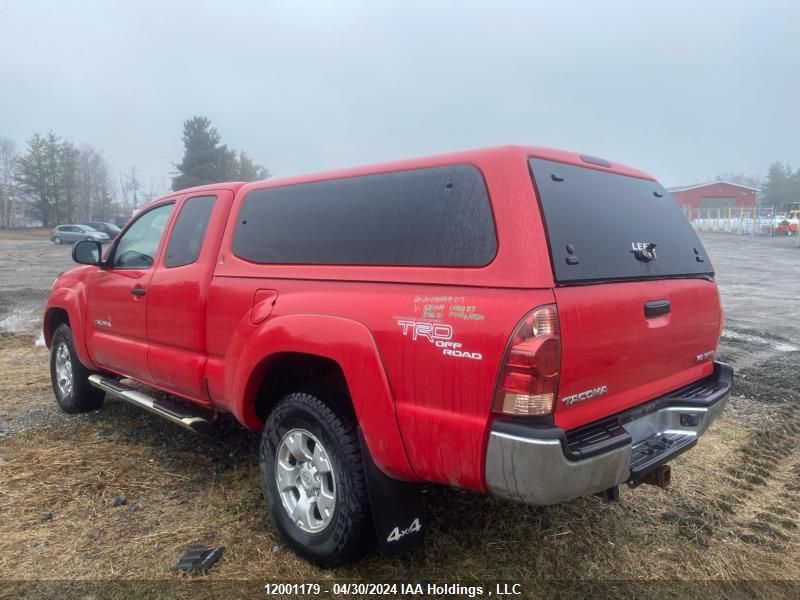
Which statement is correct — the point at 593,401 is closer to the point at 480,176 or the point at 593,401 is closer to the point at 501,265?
the point at 501,265

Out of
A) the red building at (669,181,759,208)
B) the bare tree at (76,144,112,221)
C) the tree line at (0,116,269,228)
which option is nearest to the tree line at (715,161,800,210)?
the red building at (669,181,759,208)

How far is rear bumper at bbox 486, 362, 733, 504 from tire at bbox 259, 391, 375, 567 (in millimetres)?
761

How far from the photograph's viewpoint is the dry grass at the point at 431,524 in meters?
2.90

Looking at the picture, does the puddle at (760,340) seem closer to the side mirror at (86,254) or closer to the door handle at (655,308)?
the door handle at (655,308)

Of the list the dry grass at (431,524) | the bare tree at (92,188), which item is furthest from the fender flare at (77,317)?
the bare tree at (92,188)

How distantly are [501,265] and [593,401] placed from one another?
27.6 inches

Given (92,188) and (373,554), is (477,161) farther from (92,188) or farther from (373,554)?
(92,188)

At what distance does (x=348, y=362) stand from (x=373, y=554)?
1.11 meters

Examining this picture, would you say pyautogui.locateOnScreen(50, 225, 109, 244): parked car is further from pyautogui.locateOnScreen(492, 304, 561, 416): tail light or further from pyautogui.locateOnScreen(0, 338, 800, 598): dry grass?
pyautogui.locateOnScreen(492, 304, 561, 416): tail light

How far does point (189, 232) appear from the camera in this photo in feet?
12.8

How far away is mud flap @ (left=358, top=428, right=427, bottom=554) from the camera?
2594 mm

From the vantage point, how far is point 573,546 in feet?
10.2

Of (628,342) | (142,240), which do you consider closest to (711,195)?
(142,240)

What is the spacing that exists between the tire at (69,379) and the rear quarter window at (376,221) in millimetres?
2563
